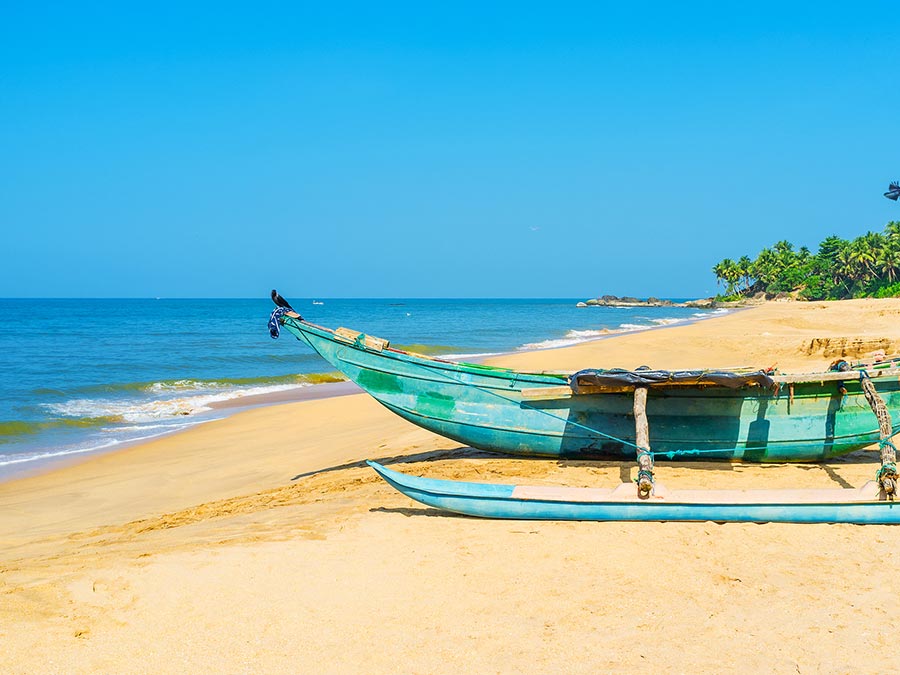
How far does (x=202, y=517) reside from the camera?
22.7ft

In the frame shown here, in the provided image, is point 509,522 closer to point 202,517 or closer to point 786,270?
point 202,517

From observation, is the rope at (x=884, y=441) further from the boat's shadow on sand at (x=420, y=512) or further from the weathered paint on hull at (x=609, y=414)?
the boat's shadow on sand at (x=420, y=512)

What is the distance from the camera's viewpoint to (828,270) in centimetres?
7288

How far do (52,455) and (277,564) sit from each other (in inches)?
323

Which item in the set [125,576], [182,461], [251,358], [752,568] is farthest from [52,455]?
[251,358]

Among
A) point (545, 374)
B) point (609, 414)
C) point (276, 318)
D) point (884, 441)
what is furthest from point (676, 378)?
point (276, 318)

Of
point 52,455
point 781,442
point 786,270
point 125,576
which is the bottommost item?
point 52,455

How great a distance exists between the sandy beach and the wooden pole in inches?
14.1

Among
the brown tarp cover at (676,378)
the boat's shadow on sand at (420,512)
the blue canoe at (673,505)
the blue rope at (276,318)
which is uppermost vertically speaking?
the blue rope at (276,318)

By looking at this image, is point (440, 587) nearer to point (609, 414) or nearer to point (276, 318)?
point (609, 414)

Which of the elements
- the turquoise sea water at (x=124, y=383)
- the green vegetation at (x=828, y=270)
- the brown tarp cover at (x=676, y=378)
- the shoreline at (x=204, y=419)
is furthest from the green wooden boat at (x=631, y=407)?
the green vegetation at (x=828, y=270)

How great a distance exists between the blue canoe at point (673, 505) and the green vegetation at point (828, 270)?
179 feet

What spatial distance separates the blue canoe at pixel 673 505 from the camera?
17.5 ft

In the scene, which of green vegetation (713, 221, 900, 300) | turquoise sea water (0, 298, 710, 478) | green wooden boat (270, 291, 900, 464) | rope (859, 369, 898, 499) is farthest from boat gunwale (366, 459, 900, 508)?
green vegetation (713, 221, 900, 300)
